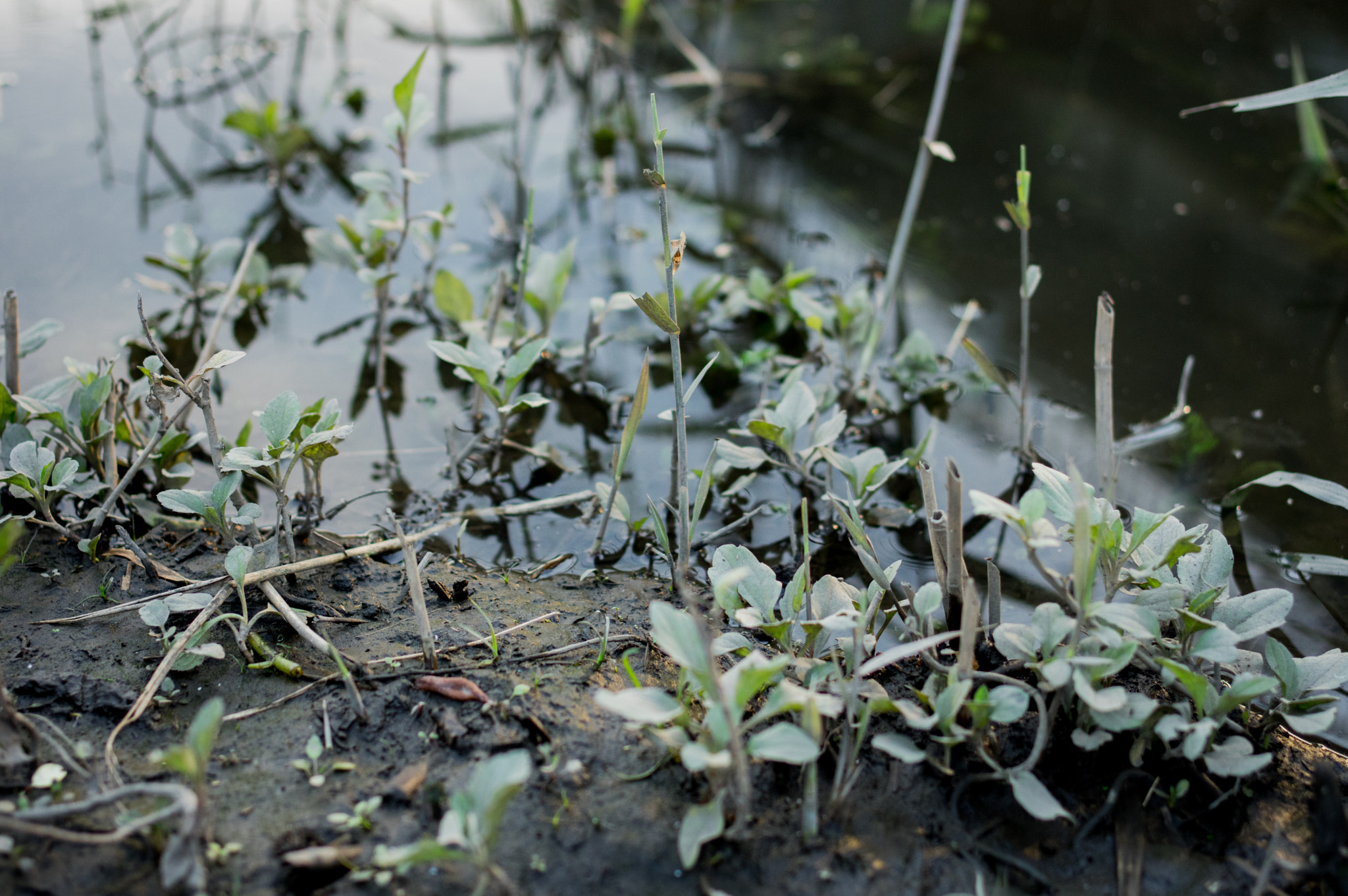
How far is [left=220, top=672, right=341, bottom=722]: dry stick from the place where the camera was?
1070 mm

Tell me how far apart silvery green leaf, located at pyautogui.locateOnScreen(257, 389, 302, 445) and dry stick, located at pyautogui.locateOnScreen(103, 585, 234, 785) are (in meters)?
0.21

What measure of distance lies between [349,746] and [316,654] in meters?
0.19

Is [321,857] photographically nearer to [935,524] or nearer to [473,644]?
[473,644]

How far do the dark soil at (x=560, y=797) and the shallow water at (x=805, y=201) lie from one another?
383 millimetres

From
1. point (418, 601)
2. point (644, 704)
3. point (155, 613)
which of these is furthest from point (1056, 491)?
point (155, 613)

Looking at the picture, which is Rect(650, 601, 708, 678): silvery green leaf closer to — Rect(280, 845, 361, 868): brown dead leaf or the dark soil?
the dark soil

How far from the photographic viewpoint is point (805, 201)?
8.79ft

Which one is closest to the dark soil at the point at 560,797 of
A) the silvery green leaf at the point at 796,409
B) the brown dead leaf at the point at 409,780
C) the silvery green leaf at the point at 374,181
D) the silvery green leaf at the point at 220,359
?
the brown dead leaf at the point at 409,780

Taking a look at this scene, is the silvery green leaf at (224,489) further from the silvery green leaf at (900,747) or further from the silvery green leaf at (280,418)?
the silvery green leaf at (900,747)

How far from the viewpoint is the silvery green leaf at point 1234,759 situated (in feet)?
3.26

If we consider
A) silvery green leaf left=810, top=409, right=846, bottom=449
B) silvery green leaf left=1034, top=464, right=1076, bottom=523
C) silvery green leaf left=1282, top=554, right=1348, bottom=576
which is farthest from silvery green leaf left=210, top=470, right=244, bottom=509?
silvery green leaf left=1282, top=554, right=1348, bottom=576

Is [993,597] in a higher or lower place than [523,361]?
lower

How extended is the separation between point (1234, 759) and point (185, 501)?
1.35m

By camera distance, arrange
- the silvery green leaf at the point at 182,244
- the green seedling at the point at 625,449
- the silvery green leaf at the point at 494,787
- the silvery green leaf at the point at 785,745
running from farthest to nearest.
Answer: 1. the silvery green leaf at the point at 182,244
2. the green seedling at the point at 625,449
3. the silvery green leaf at the point at 785,745
4. the silvery green leaf at the point at 494,787
